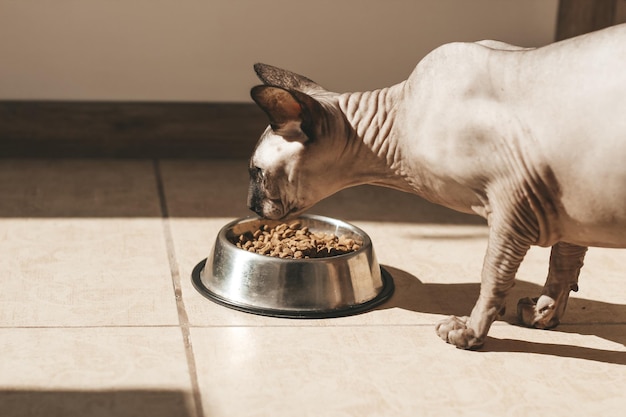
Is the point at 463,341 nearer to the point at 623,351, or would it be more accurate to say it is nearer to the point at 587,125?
the point at 623,351

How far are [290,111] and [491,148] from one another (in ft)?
2.17

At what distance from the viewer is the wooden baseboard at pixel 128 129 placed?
510 centimetres

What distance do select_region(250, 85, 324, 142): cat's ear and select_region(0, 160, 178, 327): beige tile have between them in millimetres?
774

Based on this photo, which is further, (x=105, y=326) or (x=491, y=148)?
(x=105, y=326)

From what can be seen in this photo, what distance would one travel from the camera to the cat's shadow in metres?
3.22

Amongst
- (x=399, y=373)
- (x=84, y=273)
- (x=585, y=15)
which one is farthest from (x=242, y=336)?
(x=585, y=15)

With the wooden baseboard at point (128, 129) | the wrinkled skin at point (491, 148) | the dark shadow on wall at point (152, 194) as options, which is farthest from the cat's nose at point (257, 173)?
the wooden baseboard at point (128, 129)

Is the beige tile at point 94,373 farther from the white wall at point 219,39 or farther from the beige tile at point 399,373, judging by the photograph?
Answer: the white wall at point 219,39

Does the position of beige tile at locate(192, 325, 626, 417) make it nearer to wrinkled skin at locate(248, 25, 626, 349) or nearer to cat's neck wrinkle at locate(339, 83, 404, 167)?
wrinkled skin at locate(248, 25, 626, 349)

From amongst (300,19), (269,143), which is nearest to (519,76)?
(269,143)

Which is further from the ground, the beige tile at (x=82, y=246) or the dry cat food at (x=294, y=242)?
the dry cat food at (x=294, y=242)

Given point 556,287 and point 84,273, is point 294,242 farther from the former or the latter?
point 556,287

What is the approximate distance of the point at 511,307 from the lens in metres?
3.60

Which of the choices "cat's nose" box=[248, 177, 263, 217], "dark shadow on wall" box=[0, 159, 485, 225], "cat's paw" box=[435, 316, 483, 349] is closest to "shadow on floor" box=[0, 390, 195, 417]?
"cat's nose" box=[248, 177, 263, 217]
